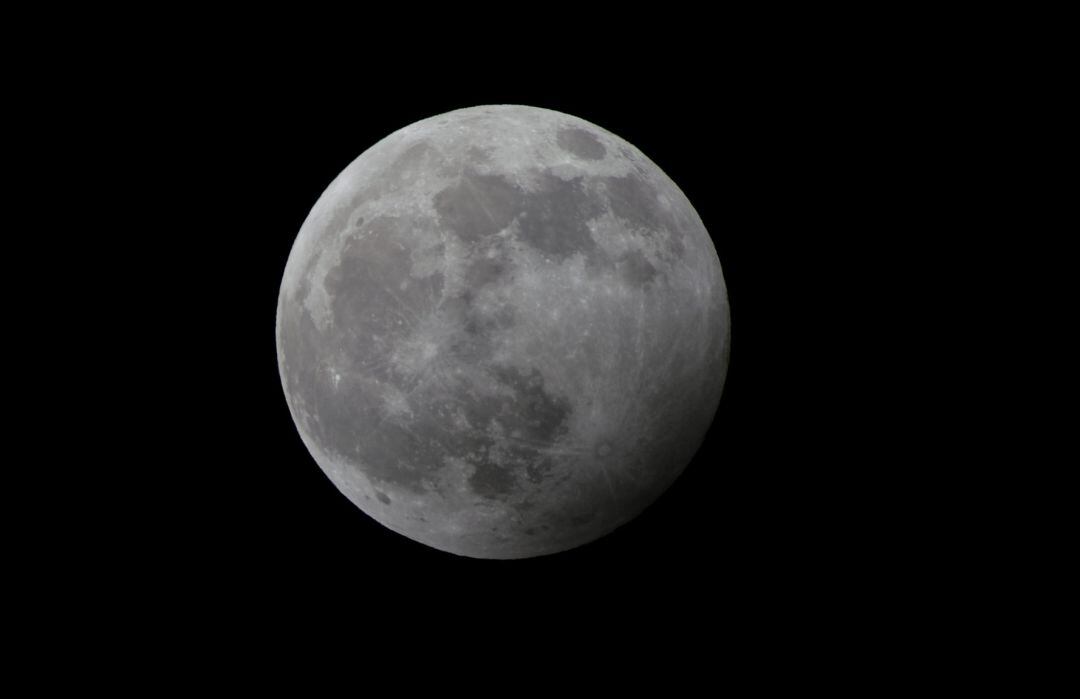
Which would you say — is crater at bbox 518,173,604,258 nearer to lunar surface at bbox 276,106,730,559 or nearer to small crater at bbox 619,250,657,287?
lunar surface at bbox 276,106,730,559

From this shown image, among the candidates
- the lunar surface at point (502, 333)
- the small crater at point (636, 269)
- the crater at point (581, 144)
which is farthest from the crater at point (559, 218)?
the crater at point (581, 144)

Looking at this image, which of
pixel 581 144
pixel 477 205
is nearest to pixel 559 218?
pixel 477 205

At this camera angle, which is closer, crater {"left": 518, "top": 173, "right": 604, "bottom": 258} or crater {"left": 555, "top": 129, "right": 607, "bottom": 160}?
crater {"left": 518, "top": 173, "right": 604, "bottom": 258}

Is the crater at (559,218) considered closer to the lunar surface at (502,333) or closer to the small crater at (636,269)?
the lunar surface at (502,333)

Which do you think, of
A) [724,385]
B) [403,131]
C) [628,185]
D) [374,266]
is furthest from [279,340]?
[724,385]

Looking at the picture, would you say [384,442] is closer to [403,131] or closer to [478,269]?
[478,269]

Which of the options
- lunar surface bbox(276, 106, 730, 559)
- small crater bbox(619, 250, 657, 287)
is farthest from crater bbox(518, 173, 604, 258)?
small crater bbox(619, 250, 657, 287)

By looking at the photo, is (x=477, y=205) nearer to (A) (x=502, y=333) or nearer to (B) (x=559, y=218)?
(B) (x=559, y=218)

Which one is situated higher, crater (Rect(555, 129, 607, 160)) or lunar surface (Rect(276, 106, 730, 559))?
crater (Rect(555, 129, 607, 160))
